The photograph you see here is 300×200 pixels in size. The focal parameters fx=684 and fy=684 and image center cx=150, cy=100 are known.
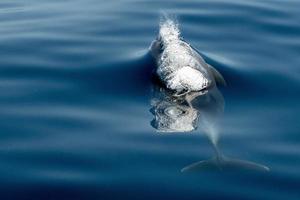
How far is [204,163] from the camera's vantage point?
26.0ft

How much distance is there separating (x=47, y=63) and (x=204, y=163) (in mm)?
4530

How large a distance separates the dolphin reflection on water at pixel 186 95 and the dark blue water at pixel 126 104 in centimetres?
13

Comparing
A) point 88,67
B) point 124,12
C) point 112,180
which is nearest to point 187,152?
point 112,180

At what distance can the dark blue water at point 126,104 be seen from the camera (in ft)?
25.1

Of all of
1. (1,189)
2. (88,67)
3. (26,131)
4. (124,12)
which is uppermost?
(124,12)

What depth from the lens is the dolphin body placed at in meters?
10.7

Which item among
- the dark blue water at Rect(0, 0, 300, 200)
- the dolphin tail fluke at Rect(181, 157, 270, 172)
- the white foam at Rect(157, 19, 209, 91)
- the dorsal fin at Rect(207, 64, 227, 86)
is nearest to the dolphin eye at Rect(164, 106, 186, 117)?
the dark blue water at Rect(0, 0, 300, 200)

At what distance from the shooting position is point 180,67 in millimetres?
11234

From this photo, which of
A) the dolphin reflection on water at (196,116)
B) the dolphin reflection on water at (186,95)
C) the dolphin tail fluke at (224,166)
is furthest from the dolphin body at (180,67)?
the dolphin tail fluke at (224,166)

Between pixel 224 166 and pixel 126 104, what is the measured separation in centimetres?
236

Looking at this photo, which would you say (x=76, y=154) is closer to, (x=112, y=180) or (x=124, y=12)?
(x=112, y=180)

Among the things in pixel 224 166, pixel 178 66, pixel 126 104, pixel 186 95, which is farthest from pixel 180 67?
pixel 224 166

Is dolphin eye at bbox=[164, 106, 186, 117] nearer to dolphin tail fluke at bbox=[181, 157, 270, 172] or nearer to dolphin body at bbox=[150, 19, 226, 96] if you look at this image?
dolphin body at bbox=[150, 19, 226, 96]

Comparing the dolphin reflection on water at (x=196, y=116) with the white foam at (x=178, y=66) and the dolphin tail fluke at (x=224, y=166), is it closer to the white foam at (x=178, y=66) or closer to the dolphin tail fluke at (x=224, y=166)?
the dolphin tail fluke at (x=224, y=166)
